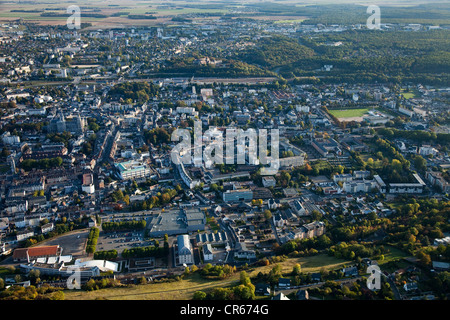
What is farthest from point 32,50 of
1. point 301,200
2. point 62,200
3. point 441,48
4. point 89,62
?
point 441,48

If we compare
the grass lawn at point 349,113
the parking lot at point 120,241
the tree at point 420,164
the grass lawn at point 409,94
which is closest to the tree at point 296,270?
the parking lot at point 120,241

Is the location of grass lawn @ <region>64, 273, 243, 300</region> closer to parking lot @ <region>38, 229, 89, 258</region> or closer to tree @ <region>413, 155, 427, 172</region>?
parking lot @ <region>38, 229, 89, 258</region>

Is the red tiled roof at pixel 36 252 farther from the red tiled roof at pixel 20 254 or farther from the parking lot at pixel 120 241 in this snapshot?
the parking lot at pixel 120 241

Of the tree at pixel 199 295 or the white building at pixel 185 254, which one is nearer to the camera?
the tree at pixel 199 295

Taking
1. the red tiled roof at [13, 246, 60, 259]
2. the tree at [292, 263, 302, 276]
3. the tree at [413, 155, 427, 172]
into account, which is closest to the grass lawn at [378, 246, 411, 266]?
the tree at [292, 263, 302, 276]

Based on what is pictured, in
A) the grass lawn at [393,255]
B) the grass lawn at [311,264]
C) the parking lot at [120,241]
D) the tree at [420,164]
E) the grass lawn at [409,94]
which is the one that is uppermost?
the grass lawn at [409,94]

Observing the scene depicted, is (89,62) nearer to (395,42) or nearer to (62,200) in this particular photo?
(62,200)
